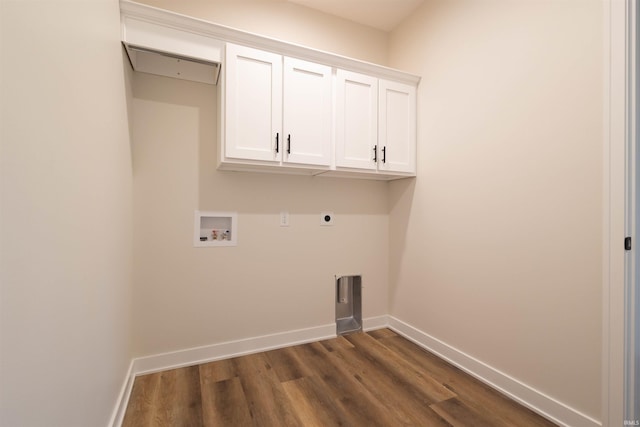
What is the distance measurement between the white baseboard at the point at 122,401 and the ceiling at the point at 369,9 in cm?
308

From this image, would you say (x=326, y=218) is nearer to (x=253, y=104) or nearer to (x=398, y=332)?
(x=253, y=104)

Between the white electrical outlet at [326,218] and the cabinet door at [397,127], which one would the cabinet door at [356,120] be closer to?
the cabinet door at [397,127]

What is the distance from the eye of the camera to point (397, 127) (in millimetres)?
2377

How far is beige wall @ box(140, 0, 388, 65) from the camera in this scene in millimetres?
2084

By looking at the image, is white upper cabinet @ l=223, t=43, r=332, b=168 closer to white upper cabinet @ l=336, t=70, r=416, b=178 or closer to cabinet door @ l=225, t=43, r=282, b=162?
cabinet door @ l=225, t=43, r=282, b=162

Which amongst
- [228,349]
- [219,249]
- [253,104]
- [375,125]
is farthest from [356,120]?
[228,349]

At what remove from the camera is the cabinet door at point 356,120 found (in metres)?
2.16

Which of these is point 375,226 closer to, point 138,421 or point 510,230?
point 510,230

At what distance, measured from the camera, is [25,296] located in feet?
2.10

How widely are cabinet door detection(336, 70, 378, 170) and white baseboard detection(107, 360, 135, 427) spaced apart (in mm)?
1970

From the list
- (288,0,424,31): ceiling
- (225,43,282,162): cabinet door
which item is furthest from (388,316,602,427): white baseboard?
(288,0,424,31): ceiling

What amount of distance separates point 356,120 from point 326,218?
878 mm

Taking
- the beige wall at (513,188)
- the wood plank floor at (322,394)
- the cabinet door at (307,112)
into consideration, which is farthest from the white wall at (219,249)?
the beige wall at (513,188)

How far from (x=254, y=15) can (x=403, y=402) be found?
9.78 feet
